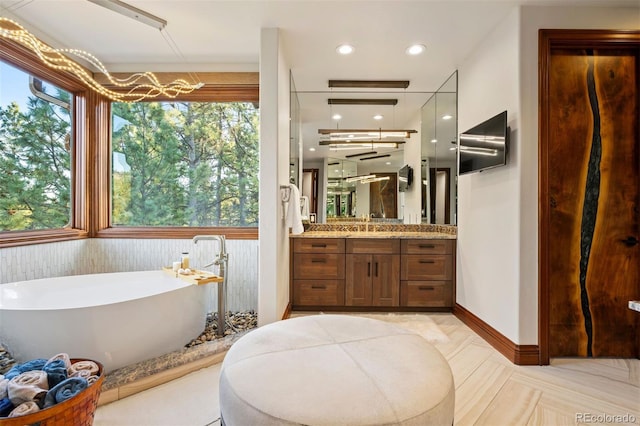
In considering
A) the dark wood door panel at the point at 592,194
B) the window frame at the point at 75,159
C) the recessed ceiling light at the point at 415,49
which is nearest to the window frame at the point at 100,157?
the window frame at the point at 75,159

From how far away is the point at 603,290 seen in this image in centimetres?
213

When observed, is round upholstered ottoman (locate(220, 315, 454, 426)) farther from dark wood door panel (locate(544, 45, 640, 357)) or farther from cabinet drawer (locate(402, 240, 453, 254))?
cabinet drawer (locate(402, 240, 453, 254))

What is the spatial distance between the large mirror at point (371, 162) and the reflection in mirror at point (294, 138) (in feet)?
0.47

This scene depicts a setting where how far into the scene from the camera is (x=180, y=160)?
3123 millimetres

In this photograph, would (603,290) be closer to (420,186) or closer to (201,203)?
(420,186)

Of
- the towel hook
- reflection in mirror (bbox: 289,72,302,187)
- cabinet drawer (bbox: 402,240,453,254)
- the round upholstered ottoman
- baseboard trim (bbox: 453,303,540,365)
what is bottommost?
baseboard trim (bbox: 453,303,540,365)

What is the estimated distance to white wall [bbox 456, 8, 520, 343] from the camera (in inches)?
83.9

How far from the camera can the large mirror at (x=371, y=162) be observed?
356cm

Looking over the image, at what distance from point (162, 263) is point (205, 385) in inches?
63.2

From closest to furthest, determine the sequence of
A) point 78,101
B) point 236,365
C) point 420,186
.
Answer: point 236,365, point 78,101, point 420,186

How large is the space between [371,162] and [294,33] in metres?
1.79

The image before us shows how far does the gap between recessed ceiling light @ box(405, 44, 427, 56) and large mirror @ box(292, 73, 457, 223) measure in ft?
2.56

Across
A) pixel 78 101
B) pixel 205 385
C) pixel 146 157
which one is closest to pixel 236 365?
pixel 205 385

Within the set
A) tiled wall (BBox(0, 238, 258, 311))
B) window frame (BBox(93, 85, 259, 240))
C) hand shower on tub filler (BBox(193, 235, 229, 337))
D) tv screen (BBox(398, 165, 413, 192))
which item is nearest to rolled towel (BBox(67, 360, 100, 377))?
hand shower on tub filler (BBox(193, 235, 229, 337))
